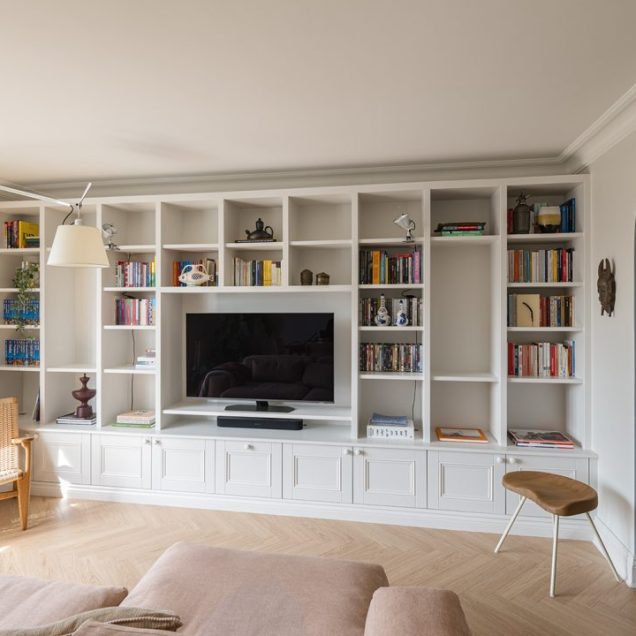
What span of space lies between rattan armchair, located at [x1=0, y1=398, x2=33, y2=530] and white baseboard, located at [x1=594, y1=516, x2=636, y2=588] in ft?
12.3

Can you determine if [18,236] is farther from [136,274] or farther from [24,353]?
[136,274]

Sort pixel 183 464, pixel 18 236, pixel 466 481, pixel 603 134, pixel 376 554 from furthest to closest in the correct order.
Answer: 1. pixel 18 236
2. pixel 183 464
3. pixel 466 481
4. pixel 376 554
5. pixel 603 134

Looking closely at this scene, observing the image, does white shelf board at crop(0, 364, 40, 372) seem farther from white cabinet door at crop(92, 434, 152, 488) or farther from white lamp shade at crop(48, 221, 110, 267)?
white lamp shade at crop(48, 221, 110, 267)

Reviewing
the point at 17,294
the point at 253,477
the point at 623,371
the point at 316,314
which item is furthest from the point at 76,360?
the point at 623,371

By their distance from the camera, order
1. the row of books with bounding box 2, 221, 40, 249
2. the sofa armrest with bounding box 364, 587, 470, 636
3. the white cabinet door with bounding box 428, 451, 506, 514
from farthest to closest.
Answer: the row of books with bounding box 2, 221, 40, 249 → the white cabinet door with bounding box 428, 451, 506, 514 → the sofa armrest with bounding box 364, 587, 470, 636

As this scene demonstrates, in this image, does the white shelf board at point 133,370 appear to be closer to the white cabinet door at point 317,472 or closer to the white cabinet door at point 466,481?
the white cabinet door at point 317,472

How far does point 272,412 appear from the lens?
12.2 ft

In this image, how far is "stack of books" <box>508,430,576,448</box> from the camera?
10.5 feet

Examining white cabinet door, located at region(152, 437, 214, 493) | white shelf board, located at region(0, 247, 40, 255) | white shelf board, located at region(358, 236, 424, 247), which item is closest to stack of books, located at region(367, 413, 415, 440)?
white cabinet door, located at region(152, 437, 214, 493)

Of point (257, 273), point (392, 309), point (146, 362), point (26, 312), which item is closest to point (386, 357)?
point (392, 309)

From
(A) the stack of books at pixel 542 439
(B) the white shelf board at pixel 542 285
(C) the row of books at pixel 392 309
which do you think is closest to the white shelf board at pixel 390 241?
(C) the row of books at pixel 392 309

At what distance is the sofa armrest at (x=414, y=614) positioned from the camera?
1345 mm

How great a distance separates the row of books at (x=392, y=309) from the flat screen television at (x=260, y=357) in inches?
9.8

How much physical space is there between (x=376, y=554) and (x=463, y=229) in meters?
2.27
